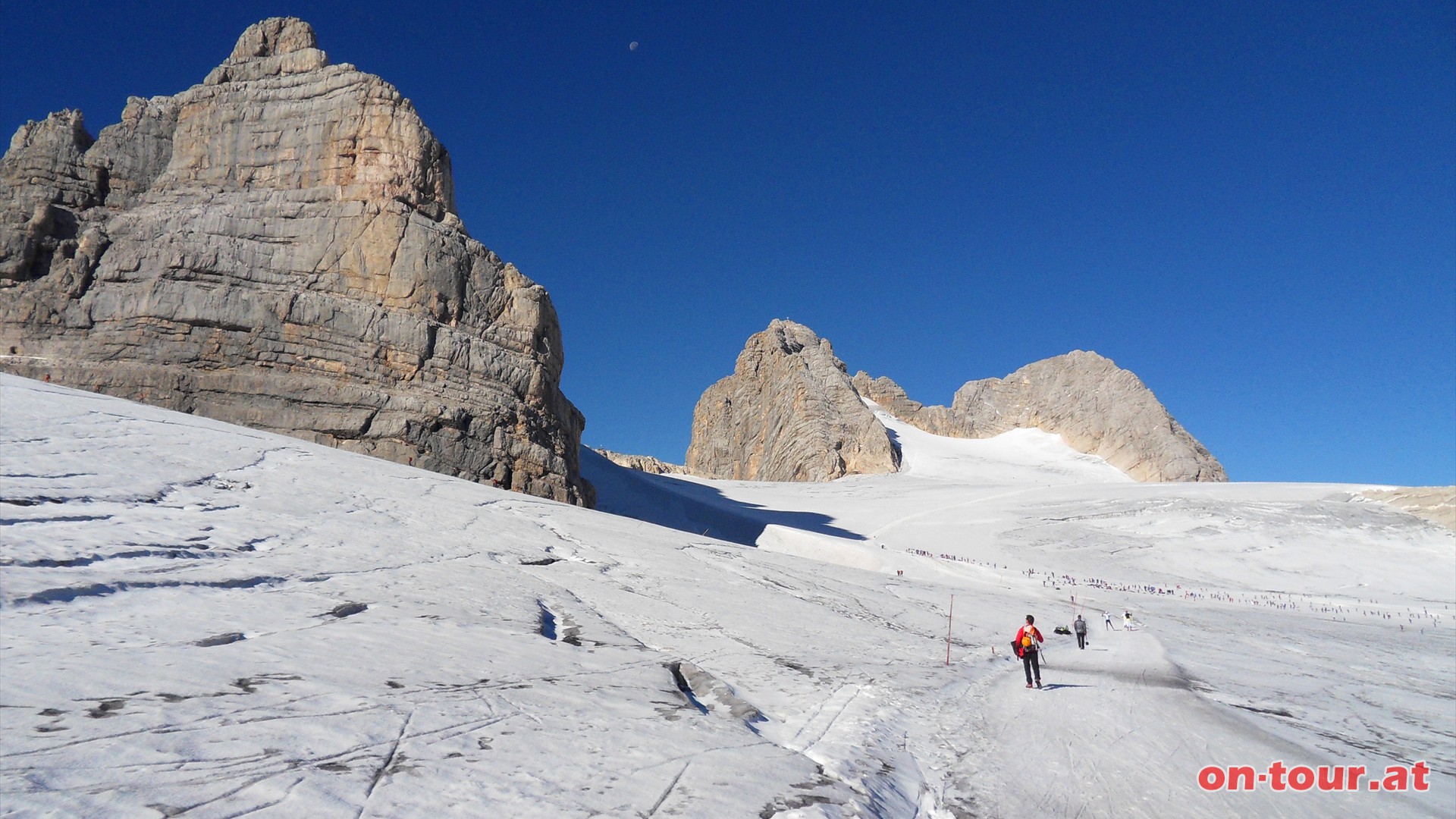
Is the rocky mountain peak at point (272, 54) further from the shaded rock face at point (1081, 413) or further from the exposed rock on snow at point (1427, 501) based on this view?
the shaded rock face at point (1081, 413)

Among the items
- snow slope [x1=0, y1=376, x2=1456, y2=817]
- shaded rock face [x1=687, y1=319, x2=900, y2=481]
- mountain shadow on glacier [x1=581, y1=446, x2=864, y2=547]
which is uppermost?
shaded rock face [x1=687, y1=319, x2=900, y2=481]

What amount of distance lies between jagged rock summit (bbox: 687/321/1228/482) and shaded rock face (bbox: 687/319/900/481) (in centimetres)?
17

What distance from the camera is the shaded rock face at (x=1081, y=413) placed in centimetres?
8675

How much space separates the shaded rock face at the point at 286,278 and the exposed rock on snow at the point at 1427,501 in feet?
164

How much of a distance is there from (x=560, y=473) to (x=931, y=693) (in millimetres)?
24487

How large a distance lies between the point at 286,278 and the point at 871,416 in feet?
241

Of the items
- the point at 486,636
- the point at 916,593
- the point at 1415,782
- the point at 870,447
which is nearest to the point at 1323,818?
the point at 1415,782

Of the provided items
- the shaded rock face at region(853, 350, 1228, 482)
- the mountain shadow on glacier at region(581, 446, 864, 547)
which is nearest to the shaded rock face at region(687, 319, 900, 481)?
the shaded rock face at region(853, 350, 1228, 482)

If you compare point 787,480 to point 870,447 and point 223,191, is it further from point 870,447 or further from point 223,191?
point 223,191

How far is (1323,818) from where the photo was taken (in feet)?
20.5

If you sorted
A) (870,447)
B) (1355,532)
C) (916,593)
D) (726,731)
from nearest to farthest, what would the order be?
(726,731)
(916,593)
(1355,532)
(870,447)

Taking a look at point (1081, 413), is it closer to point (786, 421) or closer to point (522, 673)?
point (786, 421)

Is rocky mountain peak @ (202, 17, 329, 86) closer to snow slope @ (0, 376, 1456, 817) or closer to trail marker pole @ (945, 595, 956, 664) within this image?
snow slope @ (0, 376, 1456, 817)

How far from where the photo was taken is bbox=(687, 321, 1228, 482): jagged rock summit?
87625 mm
